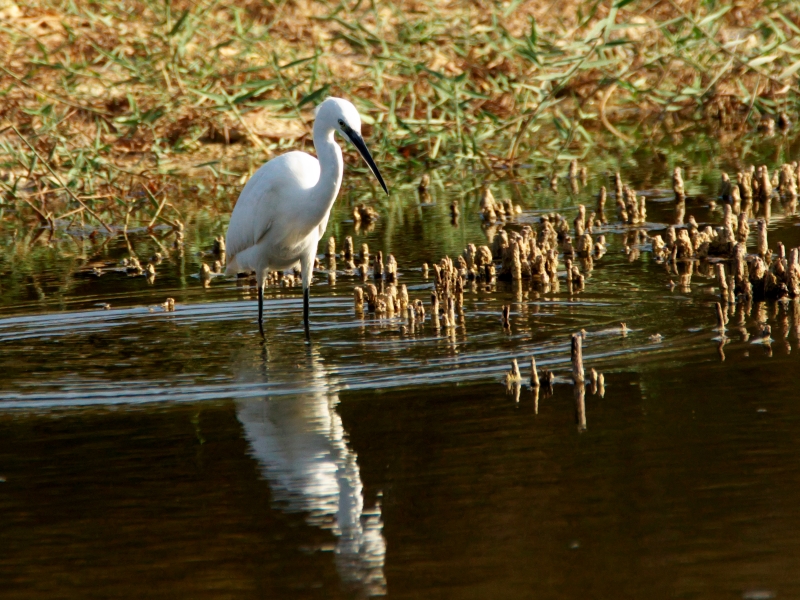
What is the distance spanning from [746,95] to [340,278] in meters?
8.37

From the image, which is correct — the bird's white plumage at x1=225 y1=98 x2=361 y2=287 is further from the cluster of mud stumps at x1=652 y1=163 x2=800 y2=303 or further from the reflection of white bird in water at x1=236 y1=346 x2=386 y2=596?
the cluster of mud stumps at x1=652 y1=163 x2=800 y2=303

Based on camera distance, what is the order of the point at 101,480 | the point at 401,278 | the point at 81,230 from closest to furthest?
the point at 101,480 < the point at 401,278 < the point at 81,230

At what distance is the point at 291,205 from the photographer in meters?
8.09

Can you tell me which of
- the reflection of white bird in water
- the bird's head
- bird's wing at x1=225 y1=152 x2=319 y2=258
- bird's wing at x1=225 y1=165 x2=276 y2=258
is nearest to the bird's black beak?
the bird's head

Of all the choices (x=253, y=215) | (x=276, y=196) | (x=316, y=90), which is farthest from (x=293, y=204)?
(x=316, y=90)

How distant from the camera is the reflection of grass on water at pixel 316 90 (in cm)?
1391


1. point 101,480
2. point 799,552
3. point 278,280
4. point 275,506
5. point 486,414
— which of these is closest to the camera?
point 799,552

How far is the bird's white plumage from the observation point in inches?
299

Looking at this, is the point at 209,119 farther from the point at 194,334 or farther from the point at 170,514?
the point at 170,514

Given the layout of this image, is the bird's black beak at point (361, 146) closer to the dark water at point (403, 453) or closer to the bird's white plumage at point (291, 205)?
the bird's white plumage at point (291, 205)

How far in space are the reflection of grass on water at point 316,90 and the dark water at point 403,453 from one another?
5.70m

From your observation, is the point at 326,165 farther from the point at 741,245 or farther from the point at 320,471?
the point at 320,471

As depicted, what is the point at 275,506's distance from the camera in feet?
15.1

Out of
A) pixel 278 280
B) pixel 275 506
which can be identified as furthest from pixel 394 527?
pixel 278 280
